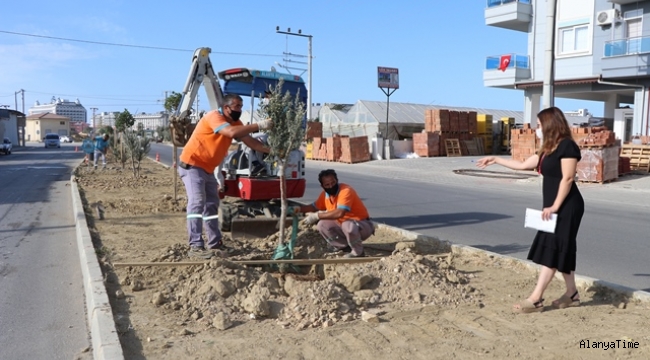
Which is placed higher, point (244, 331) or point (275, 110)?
point (275, 110)

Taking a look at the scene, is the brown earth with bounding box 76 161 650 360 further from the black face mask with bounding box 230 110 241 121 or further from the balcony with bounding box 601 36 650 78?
the balcony with bounding box 601 36 650 78

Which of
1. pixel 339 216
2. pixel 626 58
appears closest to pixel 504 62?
pixel 626 58

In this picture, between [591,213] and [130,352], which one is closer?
[130,352]

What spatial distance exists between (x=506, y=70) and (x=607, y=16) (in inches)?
218

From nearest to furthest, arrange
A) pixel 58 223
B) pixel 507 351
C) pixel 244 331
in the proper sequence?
pixel 507 351
pixel 244 331
pixel 58 223

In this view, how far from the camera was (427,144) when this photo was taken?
102 feet

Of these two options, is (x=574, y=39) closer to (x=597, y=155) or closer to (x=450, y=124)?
(x=450, y=124)

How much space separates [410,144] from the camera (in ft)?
109

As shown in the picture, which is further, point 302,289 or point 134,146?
point 134,146

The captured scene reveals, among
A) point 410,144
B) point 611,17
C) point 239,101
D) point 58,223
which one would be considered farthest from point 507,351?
point 410,144

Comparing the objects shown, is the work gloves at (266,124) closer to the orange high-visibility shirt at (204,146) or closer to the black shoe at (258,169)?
the orange high-visibility shirt at (204,146)

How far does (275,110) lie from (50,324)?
2.92 meters

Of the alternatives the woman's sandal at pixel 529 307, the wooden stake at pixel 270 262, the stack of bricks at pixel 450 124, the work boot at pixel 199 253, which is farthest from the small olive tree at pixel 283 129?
the stack of bricks at pixel 450 124

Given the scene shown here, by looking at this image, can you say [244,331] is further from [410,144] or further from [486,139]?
[486,139]
